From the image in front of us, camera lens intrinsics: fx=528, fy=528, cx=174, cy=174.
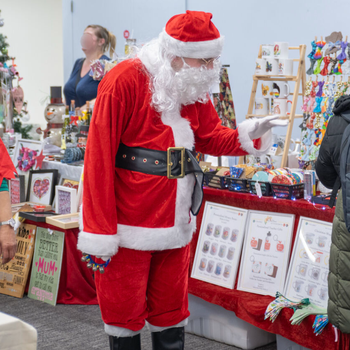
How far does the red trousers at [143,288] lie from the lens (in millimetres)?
1877

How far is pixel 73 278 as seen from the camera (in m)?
3.23

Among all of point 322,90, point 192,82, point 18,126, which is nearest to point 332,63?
point 322,90

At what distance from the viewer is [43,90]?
28.1ft

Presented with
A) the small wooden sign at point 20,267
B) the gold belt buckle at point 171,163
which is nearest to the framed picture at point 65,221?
the small wooden sign at point 20,267

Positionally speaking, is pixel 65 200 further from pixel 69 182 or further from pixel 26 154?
pixel 26 154

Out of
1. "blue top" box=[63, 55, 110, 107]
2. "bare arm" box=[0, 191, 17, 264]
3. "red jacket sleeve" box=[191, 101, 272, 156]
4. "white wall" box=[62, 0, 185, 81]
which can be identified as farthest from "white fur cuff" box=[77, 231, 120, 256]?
"white wall" box=[62, 0, 185, 81]

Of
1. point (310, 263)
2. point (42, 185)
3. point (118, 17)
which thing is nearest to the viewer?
point (310, 263)

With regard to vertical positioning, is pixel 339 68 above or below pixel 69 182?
above

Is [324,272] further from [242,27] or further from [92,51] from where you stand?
[242,27]

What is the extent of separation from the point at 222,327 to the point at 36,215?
1.36m

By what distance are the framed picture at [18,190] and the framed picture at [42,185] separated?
6cm

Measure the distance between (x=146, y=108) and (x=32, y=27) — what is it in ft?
23.6

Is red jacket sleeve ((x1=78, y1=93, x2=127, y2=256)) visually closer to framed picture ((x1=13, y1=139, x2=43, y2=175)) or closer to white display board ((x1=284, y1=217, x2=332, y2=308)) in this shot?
white display board ((x1=284, y1=217, x2=332, y2=308))

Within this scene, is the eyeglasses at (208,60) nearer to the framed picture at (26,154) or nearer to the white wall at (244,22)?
the framed picture at (26,154)
